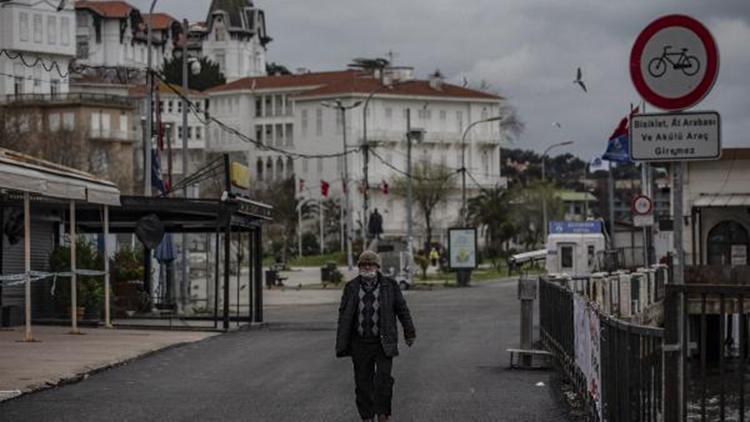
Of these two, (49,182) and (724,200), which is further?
(724,200)

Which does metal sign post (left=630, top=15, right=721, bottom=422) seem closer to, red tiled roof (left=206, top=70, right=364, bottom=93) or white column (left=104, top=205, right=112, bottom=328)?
white column (left=104, top=205, right=112, bottom=328)

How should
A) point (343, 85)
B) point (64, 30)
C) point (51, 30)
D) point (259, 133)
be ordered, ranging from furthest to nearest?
1. point (259, 133)
2. point (343, 85)
3. point (64, 30)
4. point (51, 30)

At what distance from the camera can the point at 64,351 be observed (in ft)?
85.9

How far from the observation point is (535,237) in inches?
5438

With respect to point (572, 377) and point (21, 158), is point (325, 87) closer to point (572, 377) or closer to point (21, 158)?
point (21, 158)

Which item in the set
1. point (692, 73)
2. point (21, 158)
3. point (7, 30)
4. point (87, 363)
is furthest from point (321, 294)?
point (7, 30)

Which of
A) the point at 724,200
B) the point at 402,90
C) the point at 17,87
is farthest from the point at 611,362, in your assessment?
the point at 402,90

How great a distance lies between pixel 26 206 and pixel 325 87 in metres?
137

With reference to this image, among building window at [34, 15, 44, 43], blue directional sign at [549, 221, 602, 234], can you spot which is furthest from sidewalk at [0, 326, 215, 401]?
building window at [34, 15, 44, 43]

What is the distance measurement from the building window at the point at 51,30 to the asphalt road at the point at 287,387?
126 m

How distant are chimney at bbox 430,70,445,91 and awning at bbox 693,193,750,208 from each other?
101827 mm

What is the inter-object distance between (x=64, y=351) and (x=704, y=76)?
16662mm

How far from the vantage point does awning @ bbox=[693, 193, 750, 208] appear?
62906 millimetres

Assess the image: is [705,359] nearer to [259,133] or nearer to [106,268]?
[106,268]
